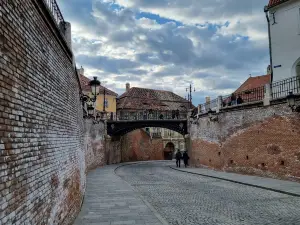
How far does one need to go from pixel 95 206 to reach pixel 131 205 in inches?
54.3

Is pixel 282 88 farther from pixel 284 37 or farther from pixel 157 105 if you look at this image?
pixel 157 105

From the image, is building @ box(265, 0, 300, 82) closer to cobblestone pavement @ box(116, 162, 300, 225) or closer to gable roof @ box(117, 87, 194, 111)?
cobblestone pavement @ box(116, 162, 300, 225)

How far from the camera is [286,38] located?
21.9 metres

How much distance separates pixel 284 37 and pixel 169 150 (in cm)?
4339

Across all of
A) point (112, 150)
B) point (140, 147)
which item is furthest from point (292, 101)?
point (140, 147)

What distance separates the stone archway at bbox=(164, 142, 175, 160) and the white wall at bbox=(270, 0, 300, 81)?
41.2 meters

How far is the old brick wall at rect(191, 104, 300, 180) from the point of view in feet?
56.1

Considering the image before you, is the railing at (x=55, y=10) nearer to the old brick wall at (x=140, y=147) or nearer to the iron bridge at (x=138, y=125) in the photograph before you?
the iron bridge at (x=138, y=125)

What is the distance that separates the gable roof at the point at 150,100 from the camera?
57.6 metres

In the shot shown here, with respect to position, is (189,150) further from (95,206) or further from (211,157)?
(95,206)

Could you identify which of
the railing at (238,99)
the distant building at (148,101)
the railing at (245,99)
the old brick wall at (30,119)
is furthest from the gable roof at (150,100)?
the old brick wall at (30,119)

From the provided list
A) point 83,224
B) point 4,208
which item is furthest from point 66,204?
point 4,208

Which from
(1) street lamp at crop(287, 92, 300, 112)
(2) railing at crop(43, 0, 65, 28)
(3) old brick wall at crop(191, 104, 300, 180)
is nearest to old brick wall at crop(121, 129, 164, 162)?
(3) old brick wall at crop(191, 104, 300, 180)

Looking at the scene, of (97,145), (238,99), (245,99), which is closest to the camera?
(238,99)
